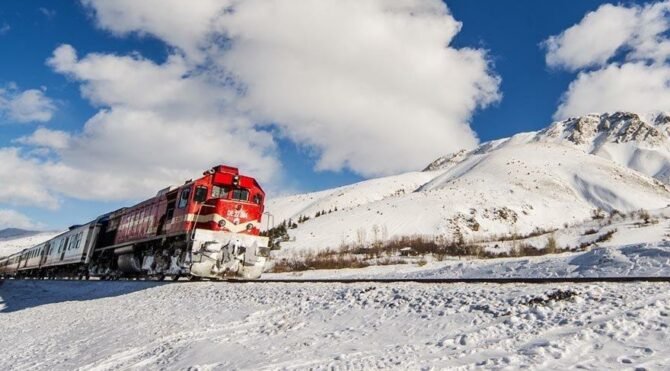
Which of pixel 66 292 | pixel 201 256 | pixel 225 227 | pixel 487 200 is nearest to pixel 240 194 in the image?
pixel 225 227

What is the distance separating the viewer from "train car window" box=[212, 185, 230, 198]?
58.9 feet

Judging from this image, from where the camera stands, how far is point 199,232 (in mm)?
16062

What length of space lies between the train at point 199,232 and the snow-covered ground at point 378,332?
164 inches

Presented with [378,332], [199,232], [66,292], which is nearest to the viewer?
[378,332]

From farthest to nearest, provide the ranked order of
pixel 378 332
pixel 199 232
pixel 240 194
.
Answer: pixel 240 194 < pixel 199 232 < pixel 378 332

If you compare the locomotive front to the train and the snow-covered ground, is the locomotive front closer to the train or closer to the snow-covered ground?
the train

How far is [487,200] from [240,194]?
5665 cm

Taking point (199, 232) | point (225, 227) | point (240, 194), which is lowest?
point (199, 232)

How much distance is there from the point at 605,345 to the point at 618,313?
988 millimetres

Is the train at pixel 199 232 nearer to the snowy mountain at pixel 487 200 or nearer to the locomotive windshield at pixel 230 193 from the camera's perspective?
the locomotive windshield at pixel 230 193

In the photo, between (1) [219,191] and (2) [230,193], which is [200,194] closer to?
(1) [219,191]

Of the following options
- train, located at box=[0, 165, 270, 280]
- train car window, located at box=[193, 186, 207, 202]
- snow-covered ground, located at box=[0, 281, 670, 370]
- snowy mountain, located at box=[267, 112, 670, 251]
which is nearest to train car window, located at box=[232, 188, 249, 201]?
train, located at box=[0, 165, 270, 280]

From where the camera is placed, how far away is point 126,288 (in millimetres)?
17500

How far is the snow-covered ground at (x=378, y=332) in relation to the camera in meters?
5.29
